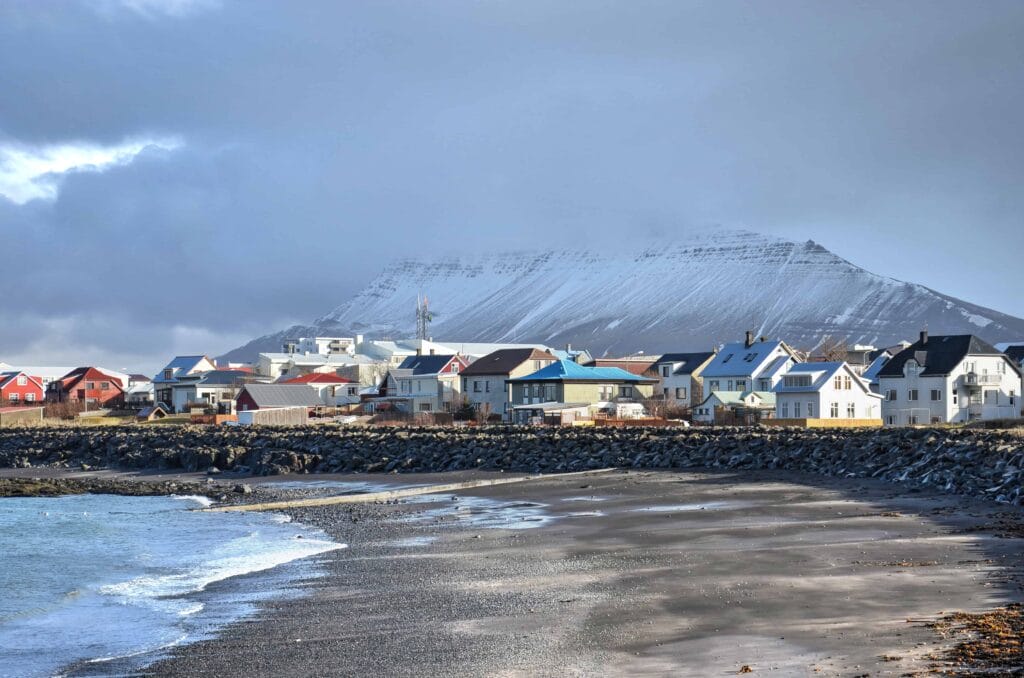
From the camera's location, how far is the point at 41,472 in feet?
205

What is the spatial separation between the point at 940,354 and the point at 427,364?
44466mm

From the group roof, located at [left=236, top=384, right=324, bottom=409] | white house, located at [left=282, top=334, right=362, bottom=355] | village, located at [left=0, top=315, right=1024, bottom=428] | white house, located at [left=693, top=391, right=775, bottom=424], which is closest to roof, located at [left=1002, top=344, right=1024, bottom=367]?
village, located at [left=0, top=315, right=1024, bottom=428]

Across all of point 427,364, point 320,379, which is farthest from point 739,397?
point 320,379

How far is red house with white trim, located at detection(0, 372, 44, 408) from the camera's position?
425 ft

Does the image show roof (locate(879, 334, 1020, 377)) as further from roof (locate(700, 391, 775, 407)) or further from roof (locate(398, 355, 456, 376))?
roof (locate(398, 355, 456, 376))

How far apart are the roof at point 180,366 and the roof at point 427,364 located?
28.1m

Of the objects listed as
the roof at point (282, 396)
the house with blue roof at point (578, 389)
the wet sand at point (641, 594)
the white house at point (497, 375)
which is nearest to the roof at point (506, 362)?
the white house at point (497, 375)

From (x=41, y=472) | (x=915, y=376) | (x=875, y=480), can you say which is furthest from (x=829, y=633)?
(x=915, y=376)

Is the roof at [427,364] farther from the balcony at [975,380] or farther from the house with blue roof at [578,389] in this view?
the balcony at [975,380]

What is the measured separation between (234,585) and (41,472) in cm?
4460

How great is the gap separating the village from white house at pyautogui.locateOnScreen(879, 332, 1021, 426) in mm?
98

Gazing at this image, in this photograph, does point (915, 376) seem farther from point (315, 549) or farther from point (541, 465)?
point (315, 549)

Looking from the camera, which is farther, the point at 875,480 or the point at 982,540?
the point at 875,480

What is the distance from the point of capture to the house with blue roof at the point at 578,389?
8569cm
